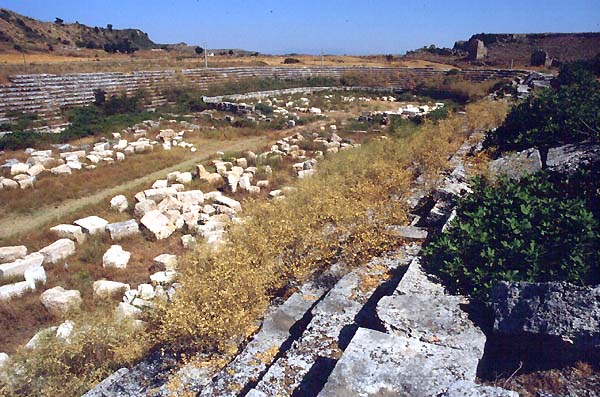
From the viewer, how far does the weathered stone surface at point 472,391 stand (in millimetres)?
2156

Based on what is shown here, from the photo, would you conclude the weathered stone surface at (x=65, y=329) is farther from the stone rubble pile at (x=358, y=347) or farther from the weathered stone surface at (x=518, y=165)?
the weathered stone surface at (x=518, y=165)

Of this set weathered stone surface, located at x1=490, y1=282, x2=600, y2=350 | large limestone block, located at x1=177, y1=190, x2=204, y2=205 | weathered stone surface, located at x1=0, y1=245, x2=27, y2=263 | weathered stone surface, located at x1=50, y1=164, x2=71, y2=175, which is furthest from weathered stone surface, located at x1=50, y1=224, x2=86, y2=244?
weathered stone surface, located at x1=490, y1=282, x2=600, y2=350

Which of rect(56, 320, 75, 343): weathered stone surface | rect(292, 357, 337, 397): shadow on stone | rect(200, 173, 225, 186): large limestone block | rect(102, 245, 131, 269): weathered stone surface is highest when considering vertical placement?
rect(292, 357, 337, 397): shadow on stone

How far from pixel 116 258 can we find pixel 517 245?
19.9 ft

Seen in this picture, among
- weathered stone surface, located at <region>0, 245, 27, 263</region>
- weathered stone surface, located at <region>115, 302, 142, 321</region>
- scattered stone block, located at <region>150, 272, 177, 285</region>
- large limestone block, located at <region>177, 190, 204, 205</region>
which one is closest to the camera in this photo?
weathered stone surface, located at <region>115, 302, 142, 321</region>

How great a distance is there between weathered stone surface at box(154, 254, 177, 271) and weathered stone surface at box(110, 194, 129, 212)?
3.06 metres

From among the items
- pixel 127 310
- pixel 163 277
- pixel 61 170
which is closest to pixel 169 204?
pixel 163 277

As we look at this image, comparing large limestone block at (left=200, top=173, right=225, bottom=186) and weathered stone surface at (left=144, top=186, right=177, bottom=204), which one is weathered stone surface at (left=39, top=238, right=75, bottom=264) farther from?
large limestone block at (left=200, top=173, right=225, bottom=186)

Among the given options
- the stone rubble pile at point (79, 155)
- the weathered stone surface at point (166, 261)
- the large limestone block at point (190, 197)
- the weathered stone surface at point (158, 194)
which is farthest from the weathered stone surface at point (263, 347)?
the stone rubble pile at point (79, 155)

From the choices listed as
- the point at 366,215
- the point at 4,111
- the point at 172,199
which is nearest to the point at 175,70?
the point at 4,111

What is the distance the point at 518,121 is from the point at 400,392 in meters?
7.76

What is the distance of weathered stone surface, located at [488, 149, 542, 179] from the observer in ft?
18.9

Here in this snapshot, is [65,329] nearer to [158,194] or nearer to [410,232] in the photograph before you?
[410,232]

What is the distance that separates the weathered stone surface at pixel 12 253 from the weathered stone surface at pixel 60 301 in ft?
6.43
